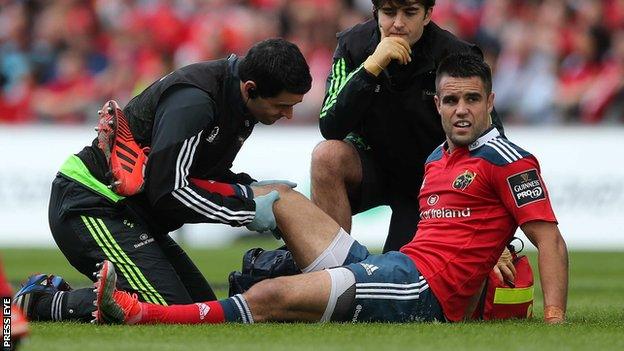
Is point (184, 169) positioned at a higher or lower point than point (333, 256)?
higher

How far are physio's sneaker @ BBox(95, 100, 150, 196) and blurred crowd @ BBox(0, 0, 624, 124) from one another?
938 centimetres

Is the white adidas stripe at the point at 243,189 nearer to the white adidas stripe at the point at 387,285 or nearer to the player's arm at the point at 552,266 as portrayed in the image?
the white adidas stripe at the point at 387,285

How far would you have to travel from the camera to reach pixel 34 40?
18.0 metres

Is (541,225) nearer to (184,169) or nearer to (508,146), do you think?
(508,146)

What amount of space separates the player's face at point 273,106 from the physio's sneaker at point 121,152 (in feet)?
2.10

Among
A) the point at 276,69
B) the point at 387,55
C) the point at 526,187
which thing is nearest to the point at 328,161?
the point at 387,55

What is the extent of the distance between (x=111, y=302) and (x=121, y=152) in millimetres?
992

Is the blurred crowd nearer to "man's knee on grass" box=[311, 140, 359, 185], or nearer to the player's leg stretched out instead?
"man's knee on grass" box=[311, 140, 359, 185]

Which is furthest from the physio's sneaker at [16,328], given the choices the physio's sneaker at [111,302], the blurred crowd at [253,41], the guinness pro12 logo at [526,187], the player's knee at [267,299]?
the blurred crowd at [253,41]

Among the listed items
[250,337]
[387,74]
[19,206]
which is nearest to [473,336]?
[250,337]

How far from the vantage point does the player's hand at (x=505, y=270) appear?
7.58 m

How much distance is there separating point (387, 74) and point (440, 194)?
4.07ft

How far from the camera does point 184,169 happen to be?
7043 millimetres

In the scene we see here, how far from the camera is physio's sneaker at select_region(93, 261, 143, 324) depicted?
6.54m
